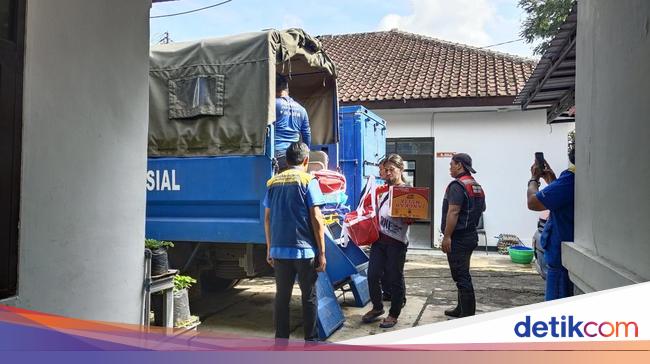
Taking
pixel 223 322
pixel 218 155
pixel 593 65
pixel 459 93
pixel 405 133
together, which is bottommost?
pixel 223 322

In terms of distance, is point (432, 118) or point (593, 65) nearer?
point (593, 65)

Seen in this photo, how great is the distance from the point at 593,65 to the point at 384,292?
3.80 meters

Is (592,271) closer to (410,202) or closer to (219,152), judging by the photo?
(410,202)

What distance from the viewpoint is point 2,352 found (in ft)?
5.38

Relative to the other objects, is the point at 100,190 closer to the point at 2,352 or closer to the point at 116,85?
the point at 116,85

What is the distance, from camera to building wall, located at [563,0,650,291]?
1.76m

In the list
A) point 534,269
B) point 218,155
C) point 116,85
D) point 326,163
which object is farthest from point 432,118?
point 116,85

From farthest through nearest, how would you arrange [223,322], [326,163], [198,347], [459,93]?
[459,93] → [326,163] → [223,322] → [198,347]

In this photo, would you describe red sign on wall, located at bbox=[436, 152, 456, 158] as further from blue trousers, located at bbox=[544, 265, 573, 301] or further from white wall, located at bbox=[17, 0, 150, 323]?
white wall, located at bbox=[17, 0, 150, 323]

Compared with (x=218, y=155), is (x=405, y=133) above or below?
above

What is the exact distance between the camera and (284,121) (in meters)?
4.73

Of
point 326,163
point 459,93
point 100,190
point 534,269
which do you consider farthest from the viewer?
point 459,93

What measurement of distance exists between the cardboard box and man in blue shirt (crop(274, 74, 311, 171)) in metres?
1.12

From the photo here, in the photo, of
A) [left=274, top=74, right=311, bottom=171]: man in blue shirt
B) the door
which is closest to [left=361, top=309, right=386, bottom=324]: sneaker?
[left=274, top=74, right=311, bottom=171]: man in blue shirt
